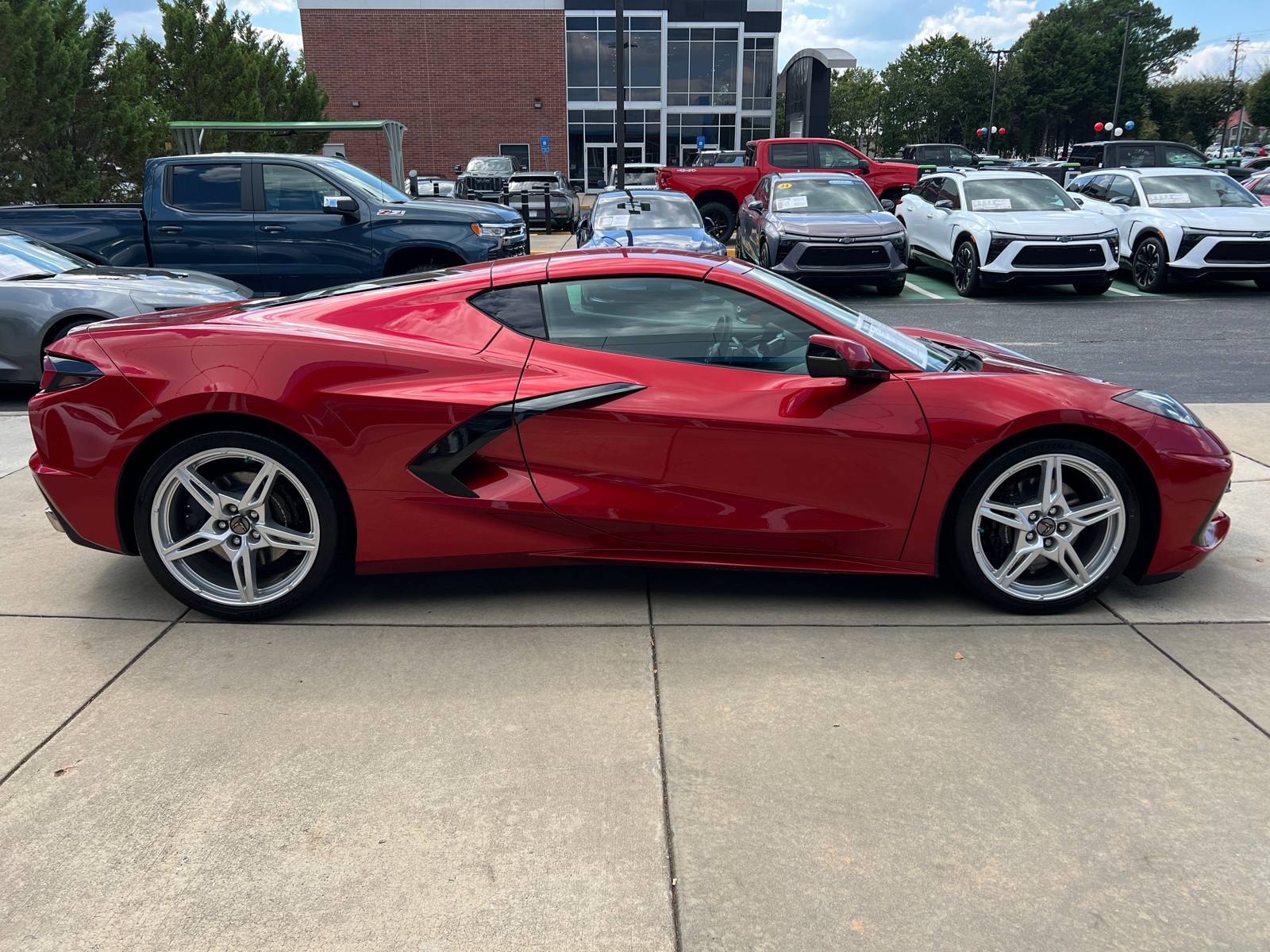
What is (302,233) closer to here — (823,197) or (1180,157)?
(823,197)

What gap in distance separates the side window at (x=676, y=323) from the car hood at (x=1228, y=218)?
11.8 m

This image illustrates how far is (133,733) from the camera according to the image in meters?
2.87

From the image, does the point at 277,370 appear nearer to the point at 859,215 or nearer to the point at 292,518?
the point at 292,518

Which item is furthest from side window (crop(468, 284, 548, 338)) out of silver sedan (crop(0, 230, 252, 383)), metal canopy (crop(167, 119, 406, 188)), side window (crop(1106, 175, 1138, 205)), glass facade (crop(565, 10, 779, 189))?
glass facade (crop(565, 10, 779, 189))

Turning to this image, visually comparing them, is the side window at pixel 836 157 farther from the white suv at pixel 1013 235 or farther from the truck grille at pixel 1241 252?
the truck grille at pixel 1241 252

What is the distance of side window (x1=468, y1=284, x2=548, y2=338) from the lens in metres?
3.61

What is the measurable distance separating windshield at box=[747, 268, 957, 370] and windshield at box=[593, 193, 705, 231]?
949 centimetres

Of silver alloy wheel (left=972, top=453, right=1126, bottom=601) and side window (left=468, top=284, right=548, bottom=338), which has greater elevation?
side window (left=468, top=284, right=548, bottom=338)

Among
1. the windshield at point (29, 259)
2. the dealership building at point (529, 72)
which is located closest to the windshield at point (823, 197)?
the windshield at point (29, 259)

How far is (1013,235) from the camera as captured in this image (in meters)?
12.6

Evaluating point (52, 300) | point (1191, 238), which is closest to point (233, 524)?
point (52, 300)

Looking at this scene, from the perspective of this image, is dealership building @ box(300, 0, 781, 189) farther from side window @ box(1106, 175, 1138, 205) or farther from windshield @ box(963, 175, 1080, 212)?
windshield @ box(963, 175, 1080, 212)

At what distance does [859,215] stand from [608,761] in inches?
459

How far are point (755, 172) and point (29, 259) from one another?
13958 mm
